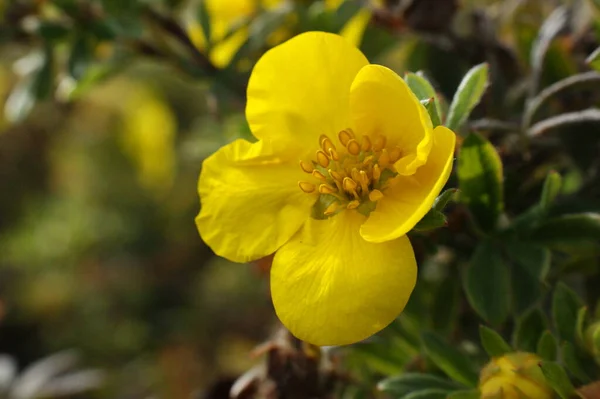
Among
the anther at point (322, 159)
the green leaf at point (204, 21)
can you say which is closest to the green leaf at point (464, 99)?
the anther at point (322, 159)

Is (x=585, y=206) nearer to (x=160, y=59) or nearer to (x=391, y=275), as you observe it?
(x=391, y=275)

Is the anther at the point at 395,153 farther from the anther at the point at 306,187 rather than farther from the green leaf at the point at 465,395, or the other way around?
the green leaf at the point at 465,395

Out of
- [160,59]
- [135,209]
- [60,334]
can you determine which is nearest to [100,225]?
[135,209]

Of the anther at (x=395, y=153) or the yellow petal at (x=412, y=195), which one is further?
the anther at (x=395, y=153)

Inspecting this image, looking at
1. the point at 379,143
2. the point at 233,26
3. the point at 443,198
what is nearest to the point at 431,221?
the point at 443,198

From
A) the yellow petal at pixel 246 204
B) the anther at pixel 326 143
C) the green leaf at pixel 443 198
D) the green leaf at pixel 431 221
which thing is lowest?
the yellow petal at pixel 246 204

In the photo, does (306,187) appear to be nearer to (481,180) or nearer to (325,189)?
(325,189)

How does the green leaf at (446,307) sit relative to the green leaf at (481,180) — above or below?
below

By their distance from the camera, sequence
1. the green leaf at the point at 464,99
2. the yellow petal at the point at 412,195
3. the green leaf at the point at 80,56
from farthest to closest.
→ the green leaf at the point at 80,56
the green leaf at the point at 464,99
the yellow petal at the point at 412,195
